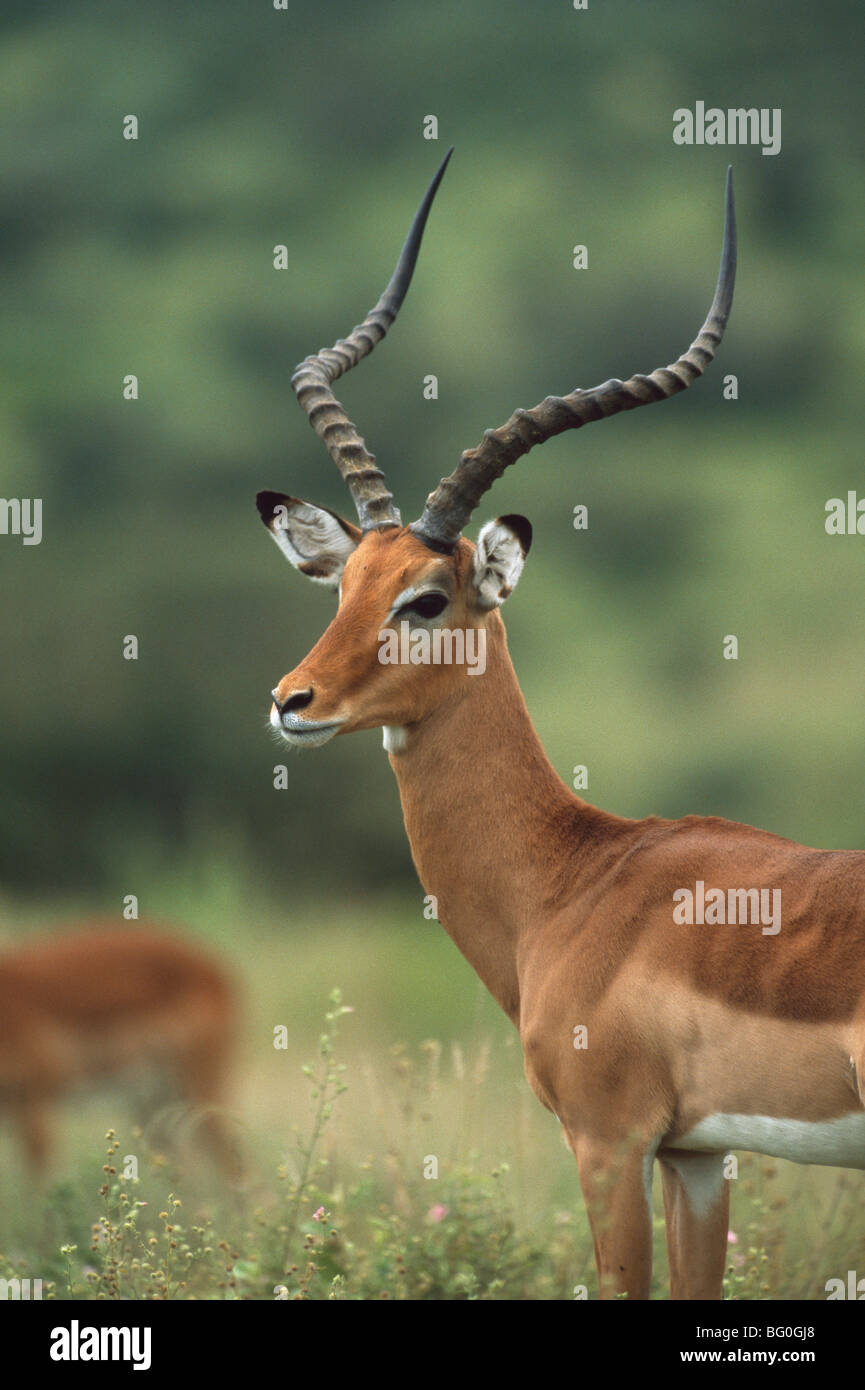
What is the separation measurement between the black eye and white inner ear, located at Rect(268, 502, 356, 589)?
1.56ft

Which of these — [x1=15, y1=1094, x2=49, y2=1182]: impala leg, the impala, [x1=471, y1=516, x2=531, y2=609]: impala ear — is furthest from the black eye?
[x1=15, y1=1094, x2=49, y2=1182]: impala leg

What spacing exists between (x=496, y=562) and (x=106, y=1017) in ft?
13.4

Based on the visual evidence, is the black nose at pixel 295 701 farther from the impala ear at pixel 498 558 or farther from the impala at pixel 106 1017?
the impala at pixel 106 1017

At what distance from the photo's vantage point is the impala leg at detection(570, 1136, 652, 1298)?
4.51m

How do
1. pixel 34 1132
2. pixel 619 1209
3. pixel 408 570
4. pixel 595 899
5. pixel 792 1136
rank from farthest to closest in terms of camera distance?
pixel 34 1132
pixel 408 570
pixel 595 899
pixel 619 1209
pixel 792 1136

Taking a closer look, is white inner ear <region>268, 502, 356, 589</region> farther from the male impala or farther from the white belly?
the white belly

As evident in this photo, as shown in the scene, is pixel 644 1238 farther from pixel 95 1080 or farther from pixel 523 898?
pixel 95 1080

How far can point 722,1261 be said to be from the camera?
196 inches

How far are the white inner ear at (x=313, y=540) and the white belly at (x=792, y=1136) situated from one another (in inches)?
86.2

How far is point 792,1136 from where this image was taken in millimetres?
4301

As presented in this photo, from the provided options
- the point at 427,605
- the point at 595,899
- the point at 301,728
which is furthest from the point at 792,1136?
the point at 427,605

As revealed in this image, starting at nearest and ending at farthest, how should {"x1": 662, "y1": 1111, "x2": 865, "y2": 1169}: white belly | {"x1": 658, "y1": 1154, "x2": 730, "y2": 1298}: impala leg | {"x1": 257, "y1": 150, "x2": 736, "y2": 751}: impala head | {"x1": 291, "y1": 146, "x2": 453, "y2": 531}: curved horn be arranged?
{"x1": 662, "y1": 1111, "x2": 865, "y2": 1169}: white belly → {"x1": 257, "y1": 150, "x2": 736, "y2": 751}: impala head → {"x1": 658, "y1": 1154, "x2": 730, "y2": 1298}: impala leg → {"x1": 291, "y1": 146, "x2": 453, "y2": 531}: curved horn

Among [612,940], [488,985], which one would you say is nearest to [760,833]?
[612,940]

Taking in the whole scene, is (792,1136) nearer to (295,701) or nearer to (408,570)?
(295,701)
